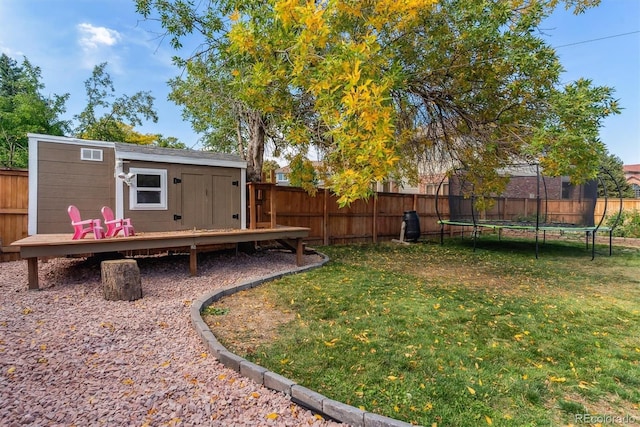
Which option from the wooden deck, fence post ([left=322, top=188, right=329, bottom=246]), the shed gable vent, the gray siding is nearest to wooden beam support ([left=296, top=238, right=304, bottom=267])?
the wooden deck

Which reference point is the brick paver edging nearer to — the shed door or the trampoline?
the shed door

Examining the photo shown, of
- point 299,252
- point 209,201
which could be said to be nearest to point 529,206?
point 299,252

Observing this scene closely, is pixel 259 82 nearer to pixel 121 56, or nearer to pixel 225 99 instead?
pixel 225 99

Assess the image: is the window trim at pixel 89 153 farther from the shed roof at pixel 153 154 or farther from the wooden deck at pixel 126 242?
the wooden deck at pixel 126 242

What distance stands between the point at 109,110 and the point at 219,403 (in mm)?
16373

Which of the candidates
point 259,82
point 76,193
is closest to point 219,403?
point 259,82

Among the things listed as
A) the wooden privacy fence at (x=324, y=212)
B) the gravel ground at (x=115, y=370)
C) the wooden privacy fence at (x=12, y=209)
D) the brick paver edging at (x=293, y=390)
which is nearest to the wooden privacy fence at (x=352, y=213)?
the wooden privacy fence at (x=324, y=212)

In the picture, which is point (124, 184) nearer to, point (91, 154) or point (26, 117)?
point (91, 154)

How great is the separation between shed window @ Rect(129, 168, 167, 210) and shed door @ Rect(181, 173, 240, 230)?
1.13ft

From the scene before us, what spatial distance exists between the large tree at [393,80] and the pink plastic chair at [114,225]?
106 inches

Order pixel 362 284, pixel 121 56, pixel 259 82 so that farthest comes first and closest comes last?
1. pixel 121 56
2. pixel 362 284
3. pixel 259 82

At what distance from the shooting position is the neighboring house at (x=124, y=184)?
18.0 ft

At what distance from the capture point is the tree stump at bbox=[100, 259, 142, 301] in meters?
4.12

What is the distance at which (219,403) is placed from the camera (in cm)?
216
